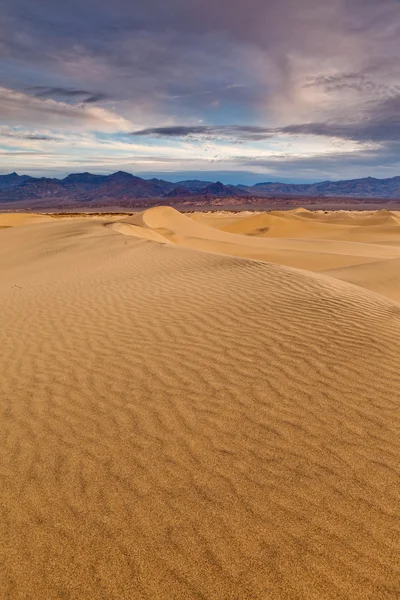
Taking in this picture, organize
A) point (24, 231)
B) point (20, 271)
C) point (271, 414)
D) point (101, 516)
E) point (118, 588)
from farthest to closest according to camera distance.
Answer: point (24, 231)
point (20, 271)
point (271, 414)
point (101, 516)
point (118, 588)

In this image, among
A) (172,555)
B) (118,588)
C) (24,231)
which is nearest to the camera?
(118,588)

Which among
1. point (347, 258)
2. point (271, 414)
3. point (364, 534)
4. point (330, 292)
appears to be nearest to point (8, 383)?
point (271, 414)

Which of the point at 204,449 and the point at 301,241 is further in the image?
the point at 301,241

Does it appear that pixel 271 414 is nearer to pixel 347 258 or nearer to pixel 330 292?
pixel 330 292

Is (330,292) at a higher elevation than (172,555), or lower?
higher

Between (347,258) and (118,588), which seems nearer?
(118,588)

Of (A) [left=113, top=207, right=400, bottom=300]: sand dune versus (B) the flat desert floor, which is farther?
(A) [left=113, top=207, right=400, bottom=300]: sand dune

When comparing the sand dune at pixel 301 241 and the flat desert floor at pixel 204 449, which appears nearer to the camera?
the flat desert floor at pixel 204 449
